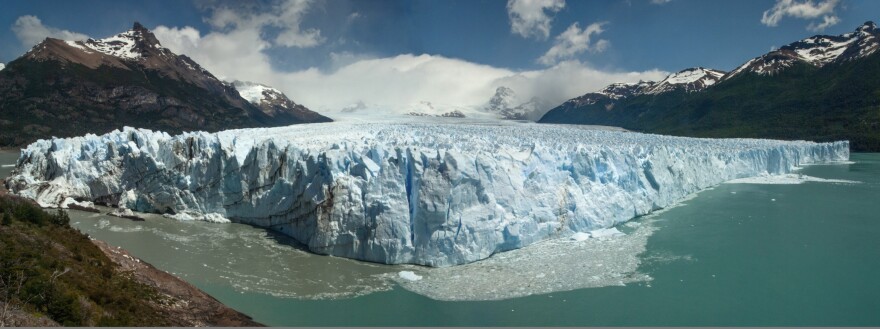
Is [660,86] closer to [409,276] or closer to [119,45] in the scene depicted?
[119,45]

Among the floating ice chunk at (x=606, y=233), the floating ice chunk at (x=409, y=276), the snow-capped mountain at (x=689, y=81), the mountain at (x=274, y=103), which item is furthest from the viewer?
the mountain at (x=274, y=103)

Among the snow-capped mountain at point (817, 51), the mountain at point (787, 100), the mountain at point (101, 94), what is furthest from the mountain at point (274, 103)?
the snow-capped mountain at point (817, 51)

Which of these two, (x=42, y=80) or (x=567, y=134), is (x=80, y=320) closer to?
(x=567, y=134)

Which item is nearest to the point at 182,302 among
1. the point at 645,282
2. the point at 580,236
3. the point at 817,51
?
the point at 645,282

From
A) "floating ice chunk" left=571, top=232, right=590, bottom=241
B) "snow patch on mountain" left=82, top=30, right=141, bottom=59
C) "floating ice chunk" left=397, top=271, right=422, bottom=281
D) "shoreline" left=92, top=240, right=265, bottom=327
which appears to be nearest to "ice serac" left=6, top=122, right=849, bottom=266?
"floating ice chunk" left=571, top=232, right=590, bottom=241

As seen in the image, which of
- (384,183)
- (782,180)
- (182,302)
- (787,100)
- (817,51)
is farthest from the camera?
(817,51)

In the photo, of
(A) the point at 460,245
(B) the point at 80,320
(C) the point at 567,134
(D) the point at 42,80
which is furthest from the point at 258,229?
(D) the point at 42,80

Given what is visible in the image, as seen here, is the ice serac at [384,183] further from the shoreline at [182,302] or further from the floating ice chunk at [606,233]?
the shoreline at [182,302]
